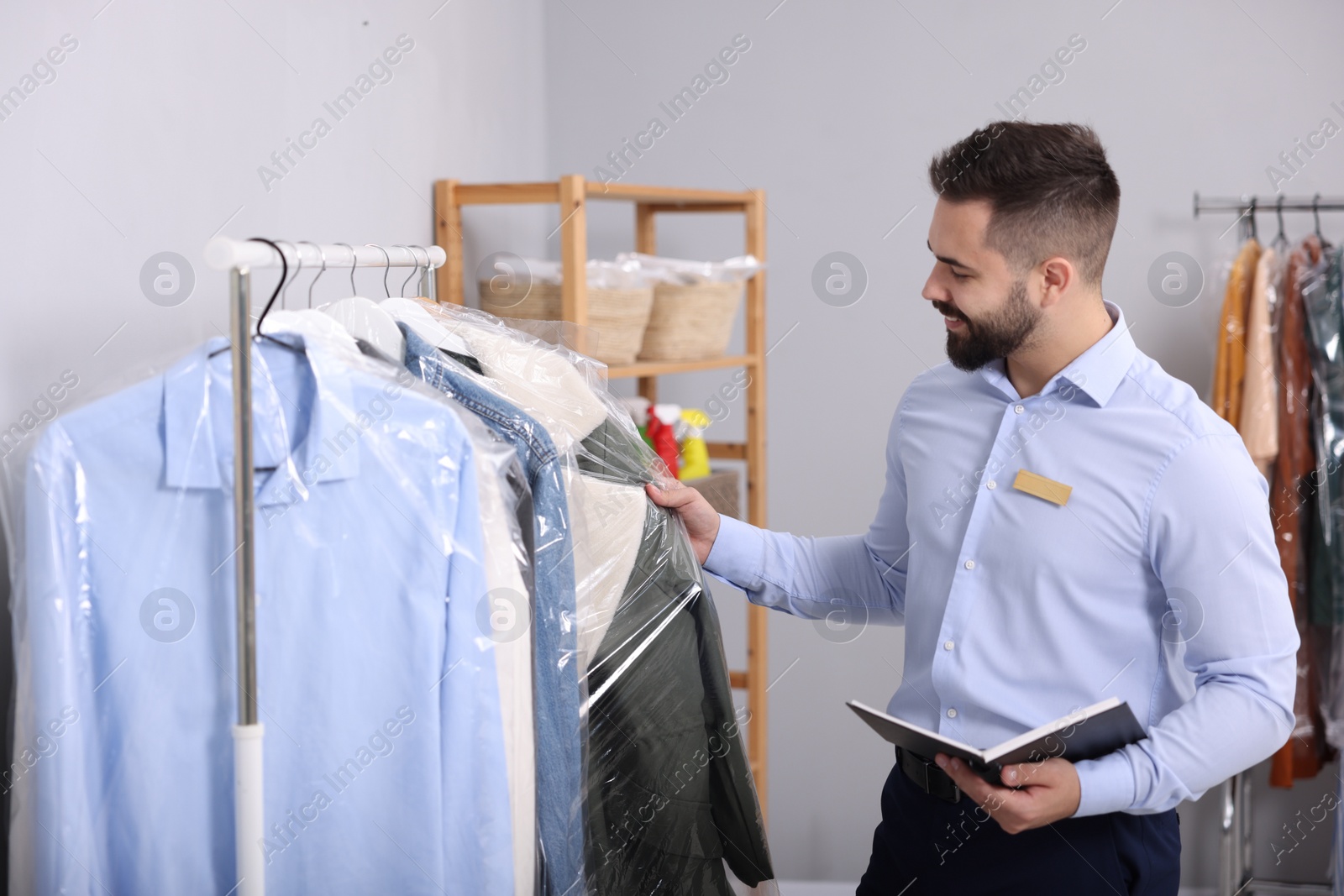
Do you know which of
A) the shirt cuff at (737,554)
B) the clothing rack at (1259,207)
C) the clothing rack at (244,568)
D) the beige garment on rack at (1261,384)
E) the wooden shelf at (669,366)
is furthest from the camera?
the clothing rack at (1259,207)

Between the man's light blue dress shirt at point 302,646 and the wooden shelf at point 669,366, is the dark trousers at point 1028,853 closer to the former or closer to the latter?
the man's light blue dress shirt at point 302,646

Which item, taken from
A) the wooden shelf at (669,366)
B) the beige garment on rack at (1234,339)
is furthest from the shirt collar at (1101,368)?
the beige garment on rack at (1234,339)

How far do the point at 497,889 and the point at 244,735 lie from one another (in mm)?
266

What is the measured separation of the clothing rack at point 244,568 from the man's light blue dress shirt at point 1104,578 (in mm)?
792

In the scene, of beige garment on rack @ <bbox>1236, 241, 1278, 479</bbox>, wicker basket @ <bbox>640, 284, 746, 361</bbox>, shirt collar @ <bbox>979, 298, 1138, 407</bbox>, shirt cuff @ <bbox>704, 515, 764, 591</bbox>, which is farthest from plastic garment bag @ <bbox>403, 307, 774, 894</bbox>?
beige garment on rack @ <bbox>1236, 241, 1278, 479</bbox>

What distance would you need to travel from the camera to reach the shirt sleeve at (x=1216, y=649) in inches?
46.1

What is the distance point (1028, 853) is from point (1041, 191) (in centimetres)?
76

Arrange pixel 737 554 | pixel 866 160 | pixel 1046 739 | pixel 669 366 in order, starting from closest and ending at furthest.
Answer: pixel 1046 739 < pixel 737 554 < pixel 669 366 < pixel 866 160

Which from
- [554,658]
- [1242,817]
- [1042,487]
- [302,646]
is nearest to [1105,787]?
[1042,487]

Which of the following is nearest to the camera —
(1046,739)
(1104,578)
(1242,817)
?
(1046,739)

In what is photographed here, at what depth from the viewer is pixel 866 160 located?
2781 millimetres

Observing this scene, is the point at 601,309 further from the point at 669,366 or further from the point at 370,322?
the point at 370,322

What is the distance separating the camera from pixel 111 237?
48.2 inches

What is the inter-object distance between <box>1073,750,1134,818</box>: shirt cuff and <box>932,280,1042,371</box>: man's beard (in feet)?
1.55
